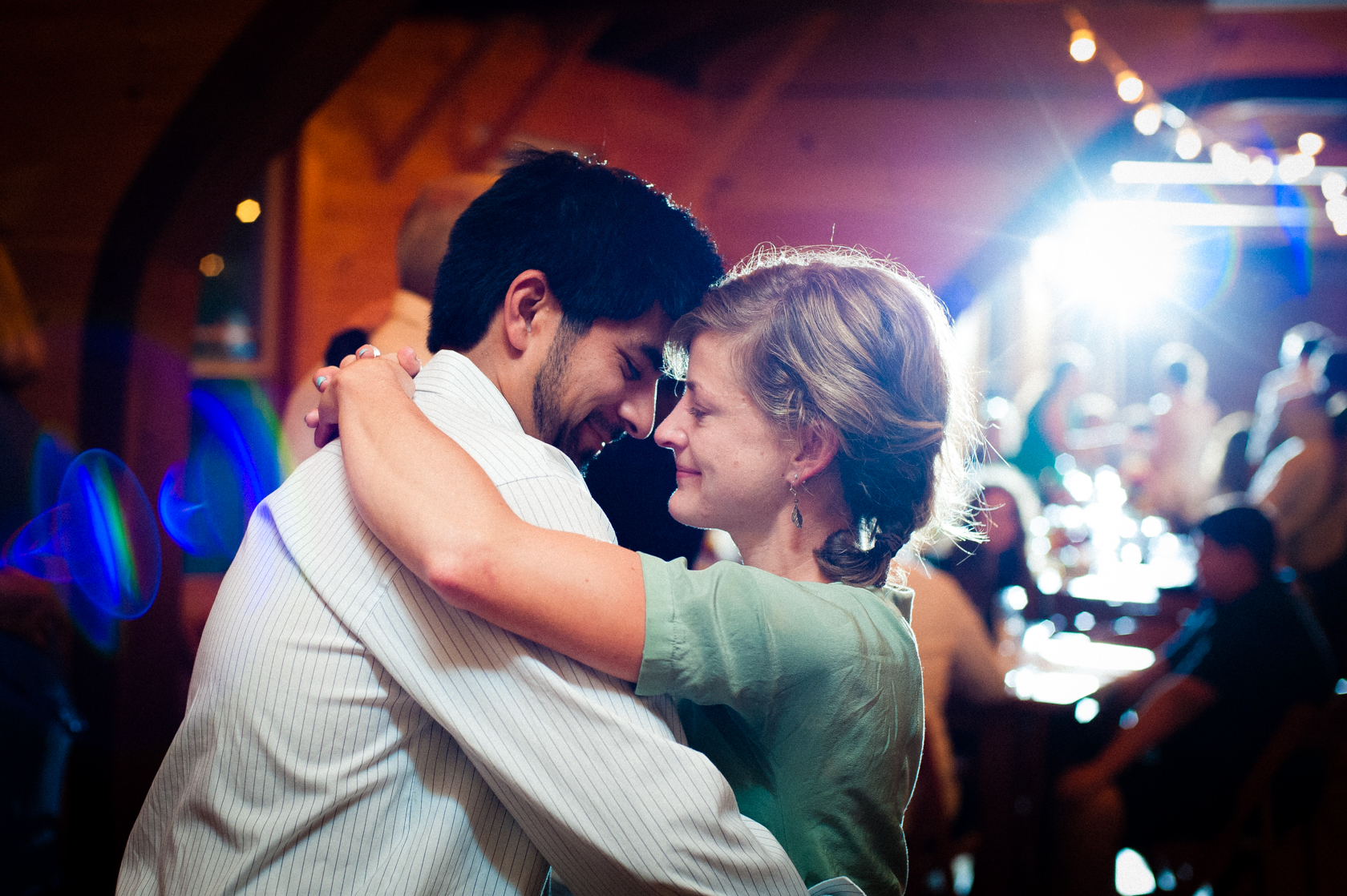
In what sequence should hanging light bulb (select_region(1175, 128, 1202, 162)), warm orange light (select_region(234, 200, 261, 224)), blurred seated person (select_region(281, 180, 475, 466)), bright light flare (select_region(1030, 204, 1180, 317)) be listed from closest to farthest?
blurred seated person (select_region(281, 180, 475, 466)) → warm orange light (select_region(234, 200, 261, 224)) → hanging light bulb (select_region(1175, 128, 1202, 162)) → bright light flare (select_region(1030, 204, 1180, 317))

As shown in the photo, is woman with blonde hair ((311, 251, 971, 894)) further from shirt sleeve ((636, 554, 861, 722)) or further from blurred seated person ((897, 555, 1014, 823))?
blurred seated person ((897, 555, 1014, 823))

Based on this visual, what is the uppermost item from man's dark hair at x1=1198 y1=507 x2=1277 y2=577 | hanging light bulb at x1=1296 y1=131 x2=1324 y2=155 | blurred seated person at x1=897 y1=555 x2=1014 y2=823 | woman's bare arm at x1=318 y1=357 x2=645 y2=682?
hanging light bulb at x1=1296 y1=131 x2=1324 y2=155

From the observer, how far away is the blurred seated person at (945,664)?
2.73 metres

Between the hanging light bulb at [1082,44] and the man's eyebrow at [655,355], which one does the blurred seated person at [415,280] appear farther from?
the hanging light bulb at [1082,44]

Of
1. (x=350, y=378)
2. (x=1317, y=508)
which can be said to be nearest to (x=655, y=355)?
(x=350, y=378)

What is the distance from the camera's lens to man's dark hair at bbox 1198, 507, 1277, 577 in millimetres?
3031

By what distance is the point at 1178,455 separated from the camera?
7.76 m

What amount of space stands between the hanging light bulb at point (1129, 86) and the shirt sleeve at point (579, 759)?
582 cm

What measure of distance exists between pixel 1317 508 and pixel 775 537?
4.15 metres

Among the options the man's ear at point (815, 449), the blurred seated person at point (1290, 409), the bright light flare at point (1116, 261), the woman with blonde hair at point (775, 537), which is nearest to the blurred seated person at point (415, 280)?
the woman with blonde hair at point (775, 537)

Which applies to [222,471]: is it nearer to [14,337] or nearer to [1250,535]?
[14,337]

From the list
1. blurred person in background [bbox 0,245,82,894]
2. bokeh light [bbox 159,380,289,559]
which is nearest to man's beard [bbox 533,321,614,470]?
bokeh light [bbox 159,380,289,559]

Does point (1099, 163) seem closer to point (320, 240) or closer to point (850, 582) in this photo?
point (320, 240)

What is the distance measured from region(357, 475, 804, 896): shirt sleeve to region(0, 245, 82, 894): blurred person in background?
1499 millimetres
